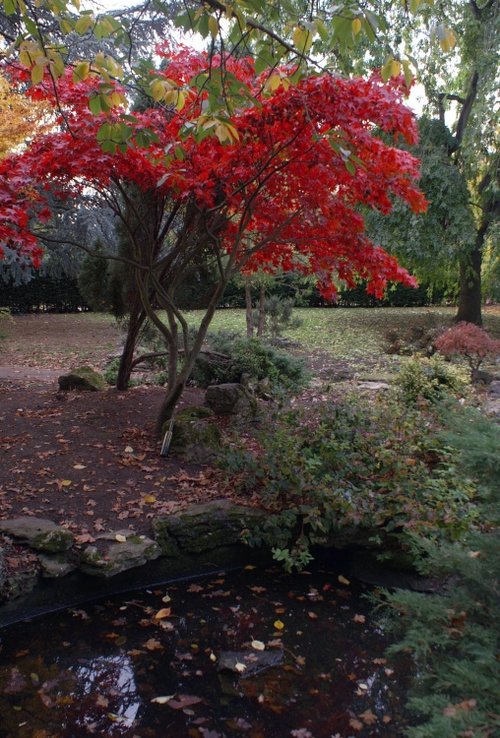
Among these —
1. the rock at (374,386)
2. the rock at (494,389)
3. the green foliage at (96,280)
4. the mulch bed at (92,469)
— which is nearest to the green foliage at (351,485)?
the mulch bed at (92,469)

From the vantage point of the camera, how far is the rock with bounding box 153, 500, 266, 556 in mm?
4156

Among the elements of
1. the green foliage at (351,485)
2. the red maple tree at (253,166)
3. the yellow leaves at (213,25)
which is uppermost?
the yellow leaves at (213,25)

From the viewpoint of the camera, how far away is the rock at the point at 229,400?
6293 millimetres

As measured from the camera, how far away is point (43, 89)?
4699 millimetres

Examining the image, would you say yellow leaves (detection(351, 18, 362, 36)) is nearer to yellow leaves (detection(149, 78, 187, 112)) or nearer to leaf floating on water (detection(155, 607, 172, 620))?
yellow leaves (detection(149, 78, 187, 112))

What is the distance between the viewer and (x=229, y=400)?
6.29 meters

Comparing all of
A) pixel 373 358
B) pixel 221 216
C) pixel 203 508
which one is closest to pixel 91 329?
pixel 373 358

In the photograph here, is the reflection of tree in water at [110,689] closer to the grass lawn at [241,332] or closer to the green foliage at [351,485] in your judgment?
the green foliage at [351,485]

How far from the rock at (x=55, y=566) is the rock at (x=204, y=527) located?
618mm

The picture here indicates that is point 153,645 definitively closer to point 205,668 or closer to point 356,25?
point 205,668

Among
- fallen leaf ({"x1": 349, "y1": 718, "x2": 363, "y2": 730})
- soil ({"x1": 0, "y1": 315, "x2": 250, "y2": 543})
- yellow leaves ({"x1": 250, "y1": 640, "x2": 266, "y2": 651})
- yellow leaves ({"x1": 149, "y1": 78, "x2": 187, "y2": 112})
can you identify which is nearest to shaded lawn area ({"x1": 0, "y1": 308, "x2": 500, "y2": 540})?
soil ({"x1": 0, "y1": 315, "x2": 250, "y2": 543})

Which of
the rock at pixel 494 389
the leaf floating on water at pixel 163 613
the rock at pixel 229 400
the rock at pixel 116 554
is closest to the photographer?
the leaf floating on water at pixel 163 613

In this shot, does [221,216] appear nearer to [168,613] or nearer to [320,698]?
[168,613]

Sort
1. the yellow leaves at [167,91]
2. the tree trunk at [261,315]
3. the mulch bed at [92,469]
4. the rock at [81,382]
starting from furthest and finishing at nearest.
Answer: the tree trunk at [261,315]
the rock at [81,382]
the mulch bed at [92,469]
the yellow leaves at [167,91]
